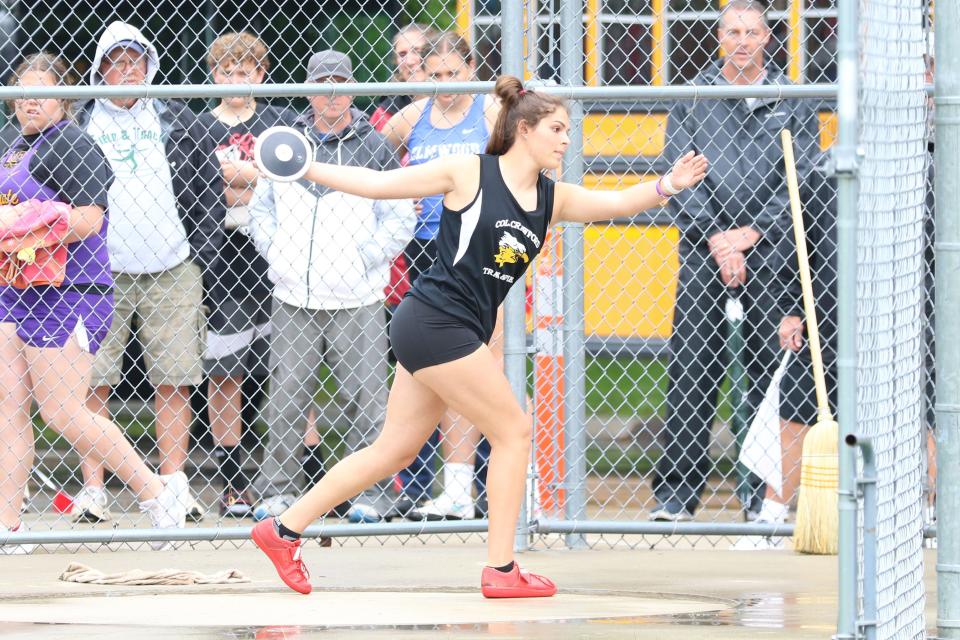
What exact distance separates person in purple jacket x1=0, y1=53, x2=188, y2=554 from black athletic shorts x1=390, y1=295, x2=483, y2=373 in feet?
6.30

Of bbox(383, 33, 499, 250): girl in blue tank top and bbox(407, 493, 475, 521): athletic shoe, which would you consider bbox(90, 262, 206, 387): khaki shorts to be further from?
bbox(407, 493, 475, 521): athletic shoe

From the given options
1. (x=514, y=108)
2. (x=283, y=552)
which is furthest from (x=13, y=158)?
(x=514, y=108)

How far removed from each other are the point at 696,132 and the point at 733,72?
371 mm

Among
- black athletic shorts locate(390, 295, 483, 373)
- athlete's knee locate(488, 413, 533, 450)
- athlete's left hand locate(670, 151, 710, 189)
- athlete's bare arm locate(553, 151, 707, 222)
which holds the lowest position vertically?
athlete's knee locate(488, 413, 533, 450)

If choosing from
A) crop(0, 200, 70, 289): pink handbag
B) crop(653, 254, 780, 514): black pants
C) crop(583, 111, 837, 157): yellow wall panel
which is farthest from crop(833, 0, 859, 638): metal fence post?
crop(583, 111, 837, 157): yellow wall panel

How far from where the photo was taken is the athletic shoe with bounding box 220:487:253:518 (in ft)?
24.9

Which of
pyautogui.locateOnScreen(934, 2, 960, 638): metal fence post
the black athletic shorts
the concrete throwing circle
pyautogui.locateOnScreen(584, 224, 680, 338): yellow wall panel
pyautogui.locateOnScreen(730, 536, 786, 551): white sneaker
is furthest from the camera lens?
pyautogui.locateOnScreen(584, 224, 680, 338): yellow wall panel

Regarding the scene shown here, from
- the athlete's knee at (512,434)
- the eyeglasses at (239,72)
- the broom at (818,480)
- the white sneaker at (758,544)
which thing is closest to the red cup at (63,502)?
the eyeglasses at (239,72)

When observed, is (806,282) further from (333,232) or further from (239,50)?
(239,50)

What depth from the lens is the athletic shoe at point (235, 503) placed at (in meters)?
7.58

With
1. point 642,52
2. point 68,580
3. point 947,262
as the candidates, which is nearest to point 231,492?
point 68,580

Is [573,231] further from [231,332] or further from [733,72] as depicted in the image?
[231,332]

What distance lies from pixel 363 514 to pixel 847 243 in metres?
4.12

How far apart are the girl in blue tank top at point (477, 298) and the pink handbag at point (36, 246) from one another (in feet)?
5.78
